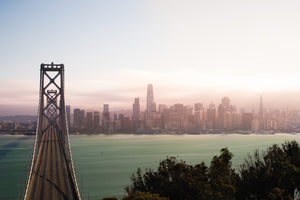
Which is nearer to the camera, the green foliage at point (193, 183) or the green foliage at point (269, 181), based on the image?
the green foliage at point (193, 183)

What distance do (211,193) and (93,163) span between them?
29840 mm

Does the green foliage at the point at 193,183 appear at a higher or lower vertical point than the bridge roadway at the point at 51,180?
higher

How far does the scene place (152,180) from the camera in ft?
42.8

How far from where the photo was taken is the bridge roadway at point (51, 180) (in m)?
13.4

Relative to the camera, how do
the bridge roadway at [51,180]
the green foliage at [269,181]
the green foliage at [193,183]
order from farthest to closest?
the bridge roadway at [51,180]
the green foliage at [269,181]
the green foliage at [193,183]

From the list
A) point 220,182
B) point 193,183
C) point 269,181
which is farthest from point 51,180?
point 269,181

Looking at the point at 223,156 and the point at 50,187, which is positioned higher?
the point at 223,156

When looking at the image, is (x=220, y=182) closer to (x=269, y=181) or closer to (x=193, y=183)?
(x=193, y=183)

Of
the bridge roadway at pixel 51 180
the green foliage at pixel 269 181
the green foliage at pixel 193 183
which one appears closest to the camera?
the green foliage at pixel 193 183

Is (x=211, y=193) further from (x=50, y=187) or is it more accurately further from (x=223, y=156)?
(x=50, y=187)

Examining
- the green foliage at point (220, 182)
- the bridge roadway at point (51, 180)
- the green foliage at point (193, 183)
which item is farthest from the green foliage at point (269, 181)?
the bridge roadway at point (51, 180)

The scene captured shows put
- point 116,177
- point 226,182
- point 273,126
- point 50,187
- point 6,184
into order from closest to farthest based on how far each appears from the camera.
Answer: point 226,182 → point 50,187 → point 6,184 → point 116,177 → point 273,126

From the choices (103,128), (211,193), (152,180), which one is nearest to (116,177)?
(152,180)

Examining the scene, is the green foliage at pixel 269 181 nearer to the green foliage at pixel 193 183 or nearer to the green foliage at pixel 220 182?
the green foliage at pixel 220 182
